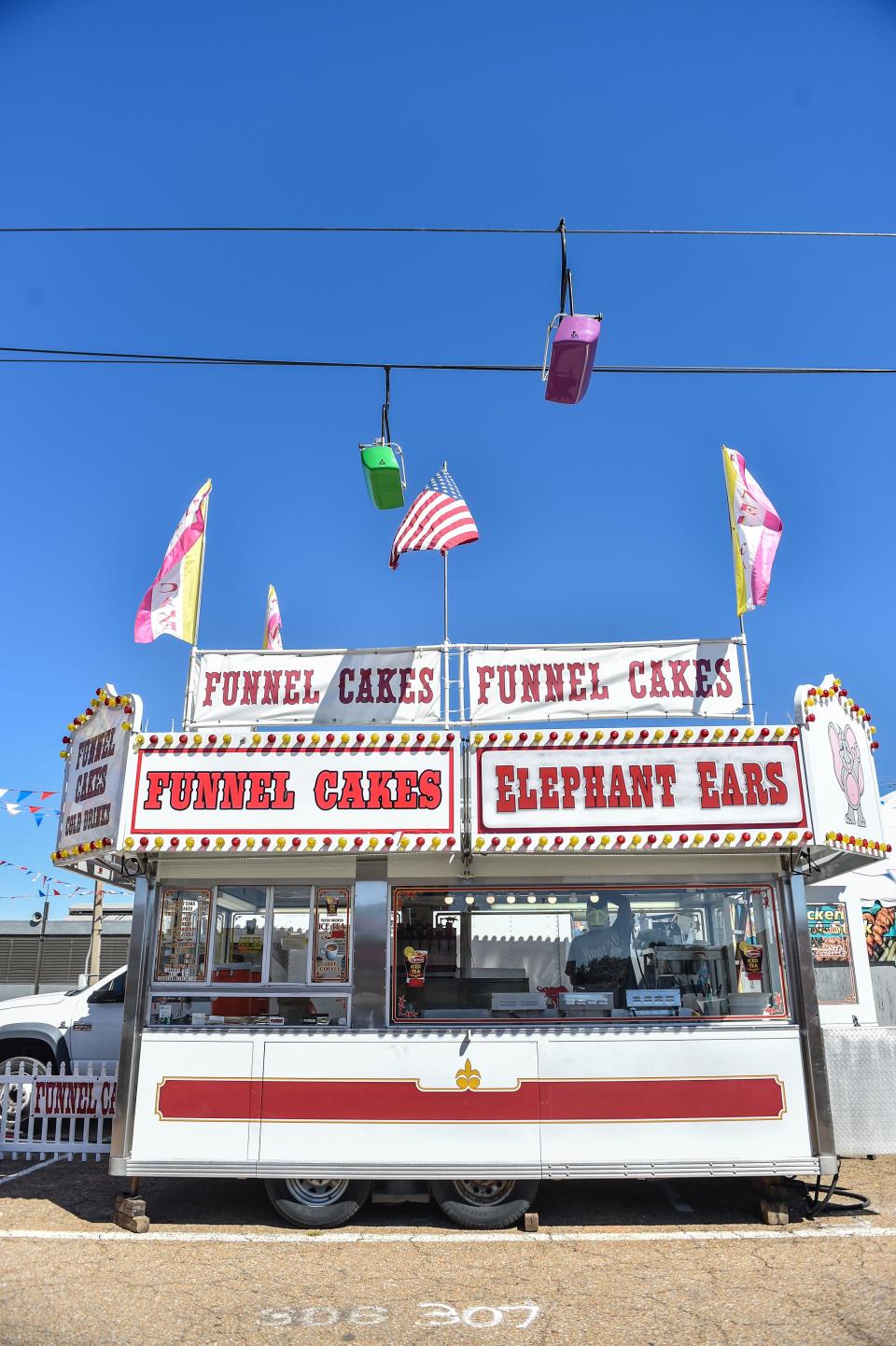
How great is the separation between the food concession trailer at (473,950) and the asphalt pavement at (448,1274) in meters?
0.45

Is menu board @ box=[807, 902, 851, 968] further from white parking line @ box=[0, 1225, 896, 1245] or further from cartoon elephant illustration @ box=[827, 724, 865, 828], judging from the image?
white parking line @ box=[0, 1225, 896, 1245]

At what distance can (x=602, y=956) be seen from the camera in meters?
7.29

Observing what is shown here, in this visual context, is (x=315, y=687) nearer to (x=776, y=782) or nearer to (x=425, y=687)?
(x=425, y=687)

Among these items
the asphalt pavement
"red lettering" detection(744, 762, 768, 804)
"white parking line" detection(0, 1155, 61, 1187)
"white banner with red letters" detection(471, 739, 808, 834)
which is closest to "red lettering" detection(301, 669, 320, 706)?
"white banner with red letters" detection(471, 739, 808, 834)

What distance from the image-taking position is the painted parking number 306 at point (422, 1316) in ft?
16.6

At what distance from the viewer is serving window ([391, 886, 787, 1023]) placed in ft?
23.5

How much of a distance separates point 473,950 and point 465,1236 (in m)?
1.99

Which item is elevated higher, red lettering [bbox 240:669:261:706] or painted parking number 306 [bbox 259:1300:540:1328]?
red lettering [bbox 240:669:261:706]

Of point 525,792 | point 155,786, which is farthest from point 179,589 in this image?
point 525,792

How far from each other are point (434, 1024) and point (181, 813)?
8.38 feet

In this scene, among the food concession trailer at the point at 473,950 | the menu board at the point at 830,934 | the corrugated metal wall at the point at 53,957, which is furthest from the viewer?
the corrugated metal wall at the point at 53,957

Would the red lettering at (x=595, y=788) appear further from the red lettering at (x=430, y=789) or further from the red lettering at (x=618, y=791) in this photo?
the red lettering at (x=430, y=789)

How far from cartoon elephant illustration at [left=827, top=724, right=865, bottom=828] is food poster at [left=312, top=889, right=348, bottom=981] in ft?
13.4

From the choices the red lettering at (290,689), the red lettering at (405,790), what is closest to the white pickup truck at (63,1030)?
the red lettering at (290,689)
